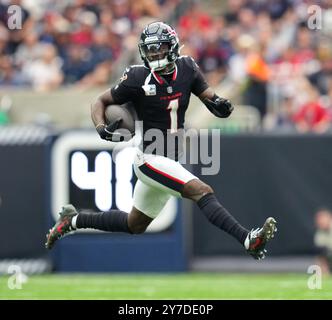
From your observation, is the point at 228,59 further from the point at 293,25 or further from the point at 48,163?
the point at 48,163

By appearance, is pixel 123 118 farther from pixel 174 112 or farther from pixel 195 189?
pixel 195 189

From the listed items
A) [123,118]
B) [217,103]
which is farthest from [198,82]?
Answer: [123,118]

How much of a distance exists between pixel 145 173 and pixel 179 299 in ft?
4.38

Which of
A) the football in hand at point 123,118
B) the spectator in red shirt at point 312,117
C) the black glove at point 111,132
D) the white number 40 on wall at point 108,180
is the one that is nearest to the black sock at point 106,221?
the football in hand at point 123,118

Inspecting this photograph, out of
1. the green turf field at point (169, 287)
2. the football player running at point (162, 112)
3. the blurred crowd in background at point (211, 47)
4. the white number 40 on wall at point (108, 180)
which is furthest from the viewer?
the blurred crowd in background at point (211, 47)

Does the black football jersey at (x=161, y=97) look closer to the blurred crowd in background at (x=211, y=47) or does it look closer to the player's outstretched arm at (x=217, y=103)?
the player's outstretched arm at (x=217, y=103)

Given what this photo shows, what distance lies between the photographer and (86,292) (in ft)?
32.2

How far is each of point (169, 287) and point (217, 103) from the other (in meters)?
2.72

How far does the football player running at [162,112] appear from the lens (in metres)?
7.98

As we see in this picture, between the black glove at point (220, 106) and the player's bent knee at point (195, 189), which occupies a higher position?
the black glove at point (220, 106)

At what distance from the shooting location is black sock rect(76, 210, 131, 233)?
8602 mm

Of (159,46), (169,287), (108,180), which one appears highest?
(159,46)

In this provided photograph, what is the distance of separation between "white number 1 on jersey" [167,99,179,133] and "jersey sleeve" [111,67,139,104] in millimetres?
279

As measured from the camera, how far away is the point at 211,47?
14.8 m
